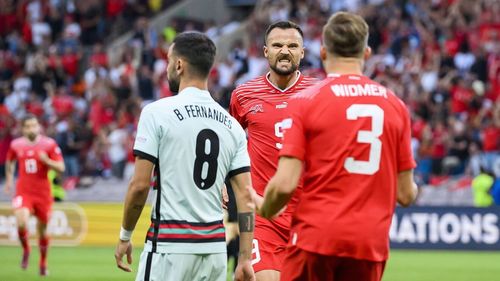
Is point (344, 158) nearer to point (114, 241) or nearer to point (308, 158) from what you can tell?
point (308, 158)

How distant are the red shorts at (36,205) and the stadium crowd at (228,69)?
7726 mm

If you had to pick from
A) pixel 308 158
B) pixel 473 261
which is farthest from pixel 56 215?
pixel 308 158

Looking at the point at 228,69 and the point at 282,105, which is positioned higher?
the point at 228,69

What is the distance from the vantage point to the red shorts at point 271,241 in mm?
8773

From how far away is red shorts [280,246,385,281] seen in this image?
19.6 feet

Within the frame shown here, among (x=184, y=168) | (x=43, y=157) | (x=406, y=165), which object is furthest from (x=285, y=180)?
(x=43, y=157)

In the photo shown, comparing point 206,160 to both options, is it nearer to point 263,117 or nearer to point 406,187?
point 406,187

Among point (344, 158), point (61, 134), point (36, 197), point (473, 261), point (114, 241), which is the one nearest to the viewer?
point (344, 158)

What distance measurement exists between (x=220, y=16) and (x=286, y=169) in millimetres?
29182

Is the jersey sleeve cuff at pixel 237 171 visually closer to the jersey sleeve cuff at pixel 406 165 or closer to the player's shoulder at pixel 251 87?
the jersey sleeve cuff at pixel 406 165

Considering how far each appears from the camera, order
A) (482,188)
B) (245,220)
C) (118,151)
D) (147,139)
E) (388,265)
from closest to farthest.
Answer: (147,139) → (245,220) → (388,265) → (482,188) → (118,151)

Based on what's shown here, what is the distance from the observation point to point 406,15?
2791 centimetres

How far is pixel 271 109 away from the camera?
9.29 m

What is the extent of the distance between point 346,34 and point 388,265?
1333 centimetres
